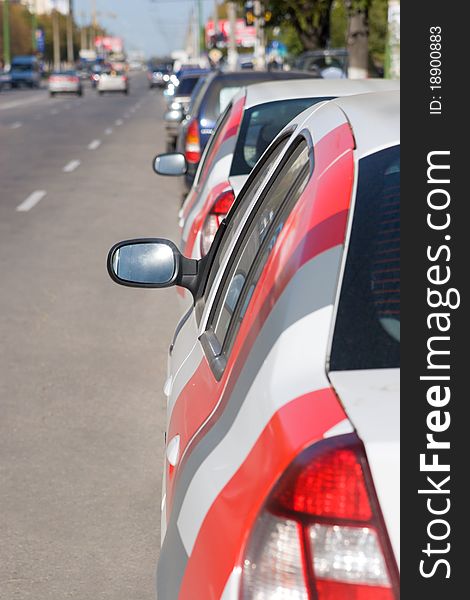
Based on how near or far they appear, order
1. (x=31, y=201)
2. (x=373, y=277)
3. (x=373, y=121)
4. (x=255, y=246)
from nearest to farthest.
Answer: (x=373, y=277) < (x=373, y=121) < (x=255, y=246) < (x=31, y=201)

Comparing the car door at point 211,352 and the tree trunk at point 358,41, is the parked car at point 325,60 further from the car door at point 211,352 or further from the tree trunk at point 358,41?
the car door at point 211,352

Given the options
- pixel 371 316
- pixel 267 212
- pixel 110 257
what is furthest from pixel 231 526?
pixel 110 257

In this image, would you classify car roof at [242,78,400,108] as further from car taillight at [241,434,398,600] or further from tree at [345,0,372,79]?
tree at [345,0,372,79]

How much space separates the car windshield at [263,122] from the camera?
755 cm

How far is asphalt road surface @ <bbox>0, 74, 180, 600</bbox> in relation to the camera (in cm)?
448

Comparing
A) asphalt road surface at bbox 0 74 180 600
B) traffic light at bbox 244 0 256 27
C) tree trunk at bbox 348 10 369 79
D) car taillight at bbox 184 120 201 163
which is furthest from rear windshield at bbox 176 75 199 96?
traffic light at bbox 244 0 256 27

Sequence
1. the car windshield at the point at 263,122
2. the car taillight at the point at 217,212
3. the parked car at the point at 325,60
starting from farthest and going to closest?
the parked car at the point at 325,60 → the car windshield at the point at 263,122 → the car taillight at the point at 217,212

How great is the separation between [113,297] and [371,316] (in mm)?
7915

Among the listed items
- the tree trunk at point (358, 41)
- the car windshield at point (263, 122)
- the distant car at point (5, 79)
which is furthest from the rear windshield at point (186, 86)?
the distant car at point (5, 79)

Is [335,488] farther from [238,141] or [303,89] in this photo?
[303,89]

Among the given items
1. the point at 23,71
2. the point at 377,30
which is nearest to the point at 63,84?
the point at 377,30

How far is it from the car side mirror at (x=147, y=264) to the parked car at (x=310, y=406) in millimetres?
970

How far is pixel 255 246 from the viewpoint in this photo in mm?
2955

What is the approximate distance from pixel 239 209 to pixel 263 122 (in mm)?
3934
